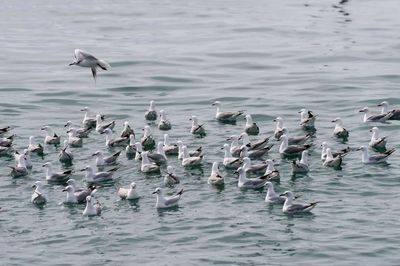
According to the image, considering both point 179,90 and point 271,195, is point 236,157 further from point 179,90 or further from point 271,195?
point 179,90

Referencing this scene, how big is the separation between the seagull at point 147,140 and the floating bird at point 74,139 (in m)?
2.65

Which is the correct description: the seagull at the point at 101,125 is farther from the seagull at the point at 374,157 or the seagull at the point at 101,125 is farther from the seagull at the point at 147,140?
the seagull at the point at 374,157

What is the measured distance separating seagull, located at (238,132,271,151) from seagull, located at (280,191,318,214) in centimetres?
712

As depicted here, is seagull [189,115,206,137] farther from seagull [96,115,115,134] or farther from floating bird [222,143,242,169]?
floating bird [222,143,242,169]

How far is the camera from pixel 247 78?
61.0 metres

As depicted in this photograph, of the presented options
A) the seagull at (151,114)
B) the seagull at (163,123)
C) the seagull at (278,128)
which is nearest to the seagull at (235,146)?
the seagull at (278,128)

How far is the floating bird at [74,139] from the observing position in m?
45.0

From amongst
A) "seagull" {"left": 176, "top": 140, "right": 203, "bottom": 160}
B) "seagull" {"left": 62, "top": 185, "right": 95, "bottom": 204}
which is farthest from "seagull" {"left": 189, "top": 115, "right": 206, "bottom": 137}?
"seagull" {"left": 62, "top": 185, "right": 95, "bottom": 204}

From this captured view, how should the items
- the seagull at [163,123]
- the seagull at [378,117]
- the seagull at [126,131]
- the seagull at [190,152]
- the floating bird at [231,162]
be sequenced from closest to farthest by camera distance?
the floating bird at [231,162] < the seagull at [190,152] < the seagull at [126,131] < the seagull at [163,123] < the seagull at [378,117]

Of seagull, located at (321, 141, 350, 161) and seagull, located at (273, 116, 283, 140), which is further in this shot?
seagull, located at (273, 116, 283, 140)

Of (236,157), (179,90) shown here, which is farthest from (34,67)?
(236,157)

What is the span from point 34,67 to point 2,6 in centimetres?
2603

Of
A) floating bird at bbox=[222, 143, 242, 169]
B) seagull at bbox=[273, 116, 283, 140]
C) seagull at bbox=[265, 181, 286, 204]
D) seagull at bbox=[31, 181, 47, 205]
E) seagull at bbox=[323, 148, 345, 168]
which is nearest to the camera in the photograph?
seagull at bbox=[265, 181, 286, 204]

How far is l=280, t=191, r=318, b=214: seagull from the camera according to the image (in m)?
36.1
